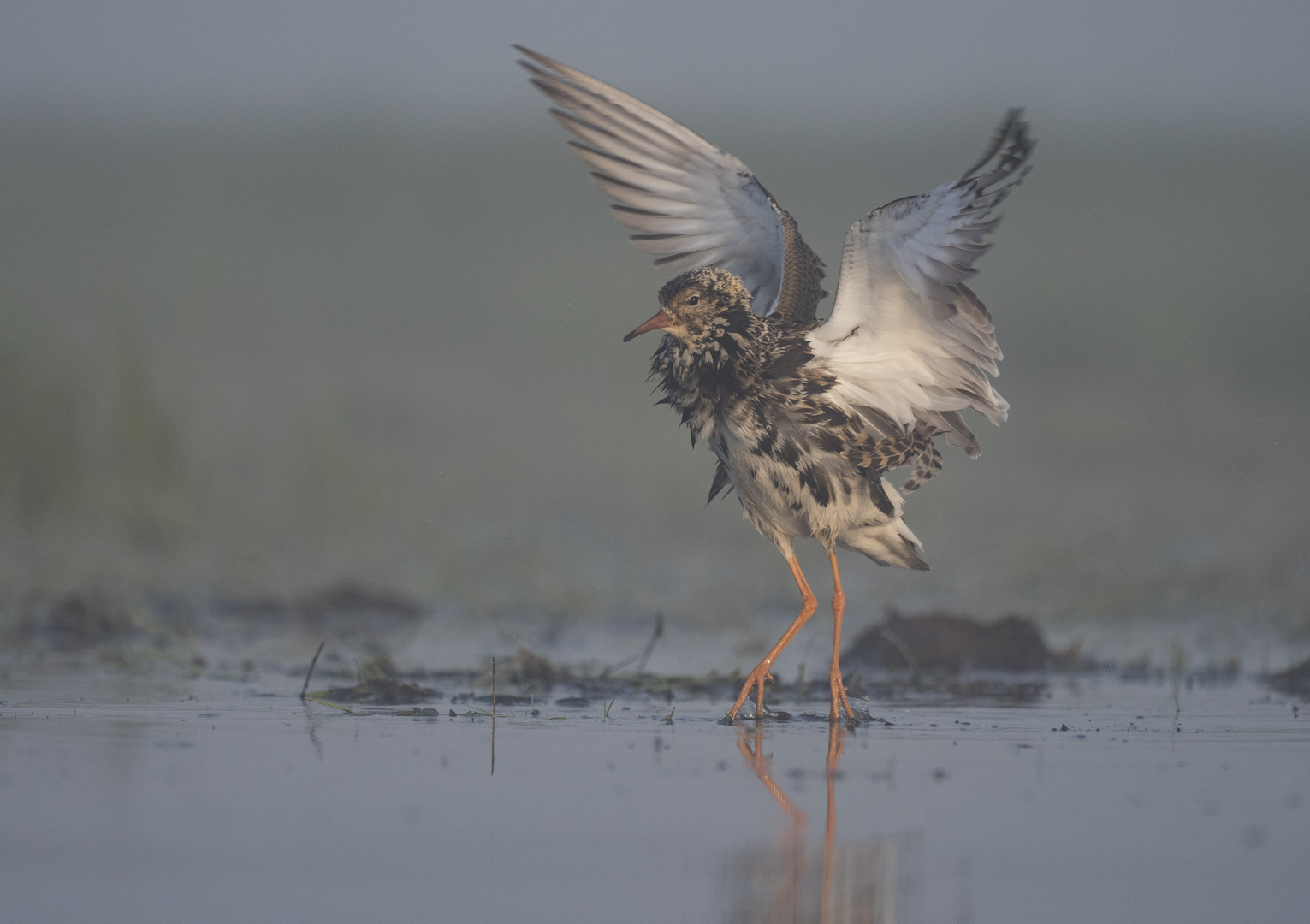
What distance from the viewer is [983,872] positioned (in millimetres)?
3389

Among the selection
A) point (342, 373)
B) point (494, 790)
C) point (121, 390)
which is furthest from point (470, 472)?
point (494, 790)

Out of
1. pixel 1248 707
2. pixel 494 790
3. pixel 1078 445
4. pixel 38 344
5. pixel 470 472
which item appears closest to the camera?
pixel 494 790

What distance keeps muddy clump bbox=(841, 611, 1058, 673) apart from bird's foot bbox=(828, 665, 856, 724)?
1163mm

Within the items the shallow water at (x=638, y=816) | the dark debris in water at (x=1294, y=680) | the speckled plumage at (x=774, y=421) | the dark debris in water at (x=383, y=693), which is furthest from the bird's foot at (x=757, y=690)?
the dark debris in water at (x=1294, y=680)

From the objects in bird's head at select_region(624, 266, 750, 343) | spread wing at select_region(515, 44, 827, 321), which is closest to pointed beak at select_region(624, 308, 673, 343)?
bird's head at select_region(624, 266, 750, 343)

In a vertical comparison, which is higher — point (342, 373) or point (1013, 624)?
point (342, 373)

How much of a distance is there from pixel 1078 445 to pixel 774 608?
562 cm

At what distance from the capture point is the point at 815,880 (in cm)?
331

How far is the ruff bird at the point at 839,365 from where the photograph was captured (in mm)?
6176

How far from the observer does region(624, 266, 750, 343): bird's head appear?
6.64 m

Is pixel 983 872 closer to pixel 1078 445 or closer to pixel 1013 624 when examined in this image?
pixel 1013 624

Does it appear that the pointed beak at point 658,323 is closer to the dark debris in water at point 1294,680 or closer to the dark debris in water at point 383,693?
the dark debris in water at point 383,693

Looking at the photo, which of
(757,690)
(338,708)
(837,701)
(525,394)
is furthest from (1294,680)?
(525,394)

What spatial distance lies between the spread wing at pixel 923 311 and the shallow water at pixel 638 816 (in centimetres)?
151
